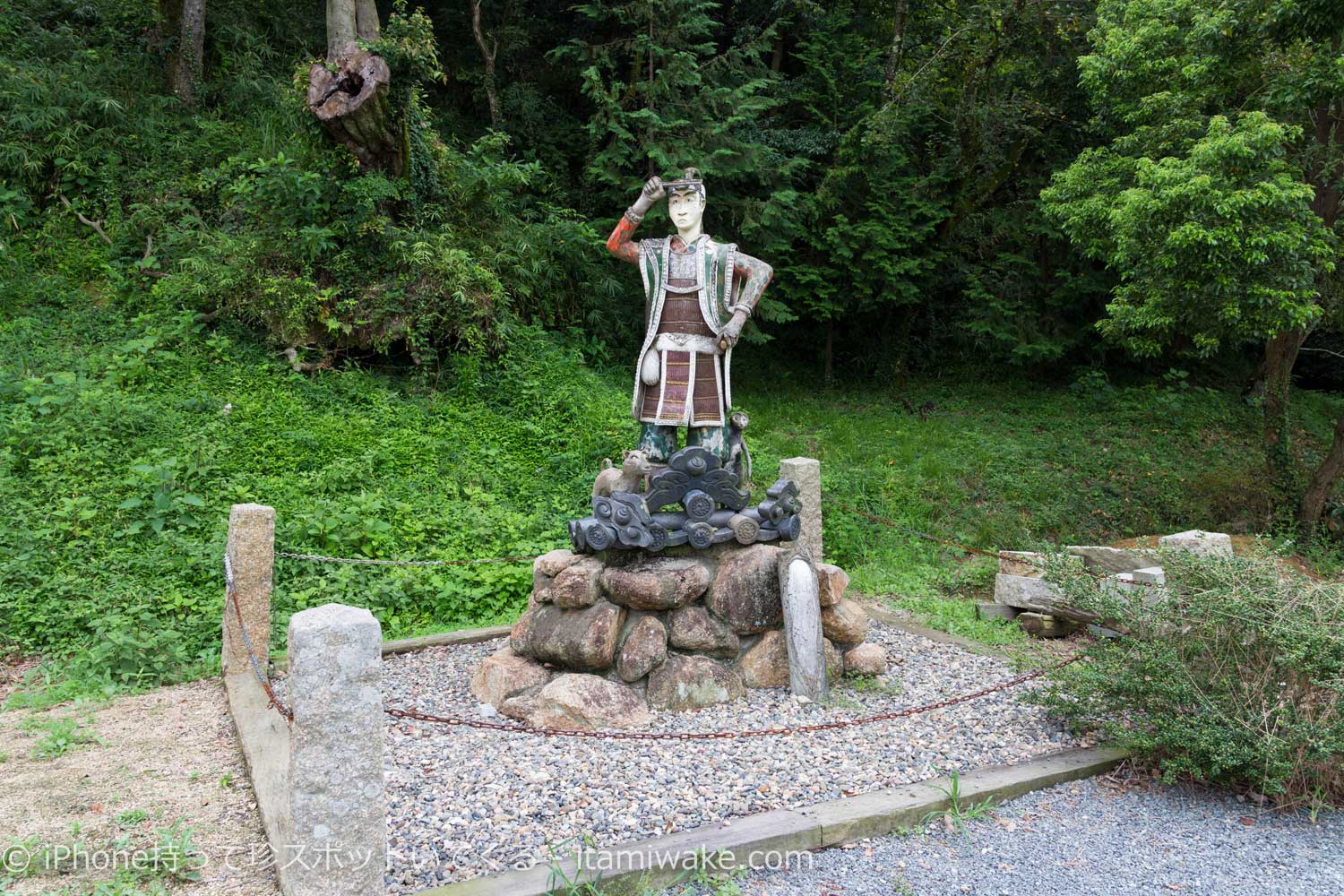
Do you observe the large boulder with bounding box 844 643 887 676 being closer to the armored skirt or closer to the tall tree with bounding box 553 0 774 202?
the armored skirt

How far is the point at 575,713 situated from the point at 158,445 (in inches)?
198

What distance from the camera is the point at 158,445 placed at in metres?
7.70

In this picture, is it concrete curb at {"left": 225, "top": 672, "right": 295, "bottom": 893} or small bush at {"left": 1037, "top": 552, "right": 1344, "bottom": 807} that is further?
small bush at {"left": 1037, "top": 552, "right": 1344, "bottom": 807}

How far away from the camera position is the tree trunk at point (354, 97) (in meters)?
9.22

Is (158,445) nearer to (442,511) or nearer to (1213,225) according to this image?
(442,511)

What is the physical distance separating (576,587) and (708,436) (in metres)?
1.35

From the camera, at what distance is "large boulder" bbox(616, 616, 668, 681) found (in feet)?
16.3

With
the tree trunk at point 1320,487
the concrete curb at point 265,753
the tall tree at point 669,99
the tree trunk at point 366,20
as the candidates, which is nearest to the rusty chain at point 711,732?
the concrete curb at point 265,753

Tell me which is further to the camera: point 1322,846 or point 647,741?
point 647,741

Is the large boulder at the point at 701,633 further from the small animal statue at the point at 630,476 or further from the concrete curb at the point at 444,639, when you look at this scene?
the concrete curb at the point at 444,639

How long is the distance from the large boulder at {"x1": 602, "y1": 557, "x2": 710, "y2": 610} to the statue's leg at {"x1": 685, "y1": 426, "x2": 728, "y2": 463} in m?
0.88

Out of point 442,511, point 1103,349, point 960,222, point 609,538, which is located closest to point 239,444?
point 442,511

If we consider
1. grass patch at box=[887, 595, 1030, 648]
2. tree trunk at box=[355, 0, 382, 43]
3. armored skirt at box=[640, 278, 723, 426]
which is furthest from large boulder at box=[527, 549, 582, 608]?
tree trunk at box=[355, 0, 382, 43]

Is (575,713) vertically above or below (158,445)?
below
